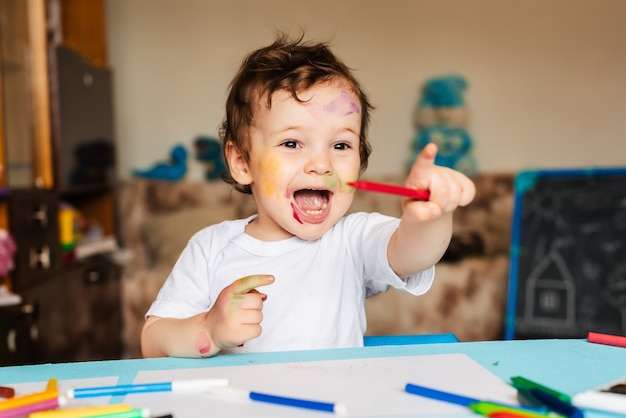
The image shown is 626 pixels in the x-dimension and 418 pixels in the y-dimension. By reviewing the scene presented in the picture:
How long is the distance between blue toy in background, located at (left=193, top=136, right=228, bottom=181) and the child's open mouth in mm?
2054

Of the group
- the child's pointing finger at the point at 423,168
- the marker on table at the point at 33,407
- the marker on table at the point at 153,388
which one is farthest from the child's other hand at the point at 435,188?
the marker on table at the point at 33,407

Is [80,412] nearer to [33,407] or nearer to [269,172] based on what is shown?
[33,407]

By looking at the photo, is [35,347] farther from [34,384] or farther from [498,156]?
[498,156]

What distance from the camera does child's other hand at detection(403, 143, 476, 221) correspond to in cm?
65

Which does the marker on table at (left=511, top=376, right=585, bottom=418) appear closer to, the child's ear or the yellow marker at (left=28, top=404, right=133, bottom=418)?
the yellow marker at (left=28, top=404, right=133, bottom=418)

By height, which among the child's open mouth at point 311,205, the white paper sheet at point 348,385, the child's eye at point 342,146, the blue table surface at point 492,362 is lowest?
the blue table surface at point 492,362

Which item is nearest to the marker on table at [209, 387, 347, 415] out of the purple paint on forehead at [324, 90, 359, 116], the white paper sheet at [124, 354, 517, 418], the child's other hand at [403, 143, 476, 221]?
the white paper sheet at [124, 354, 517, 418]

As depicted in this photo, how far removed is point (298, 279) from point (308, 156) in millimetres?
192

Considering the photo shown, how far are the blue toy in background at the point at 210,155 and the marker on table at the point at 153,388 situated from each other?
242cm

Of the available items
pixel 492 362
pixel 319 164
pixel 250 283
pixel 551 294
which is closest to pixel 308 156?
pixel 319 164

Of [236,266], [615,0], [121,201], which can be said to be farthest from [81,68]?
[615,0]

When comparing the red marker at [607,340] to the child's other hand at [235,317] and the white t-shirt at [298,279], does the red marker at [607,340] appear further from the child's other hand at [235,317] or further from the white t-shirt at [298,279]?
the child's other hand at [235,317]

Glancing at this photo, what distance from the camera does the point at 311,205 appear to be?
37.7 inches

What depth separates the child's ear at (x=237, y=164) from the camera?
1015 millimetres
